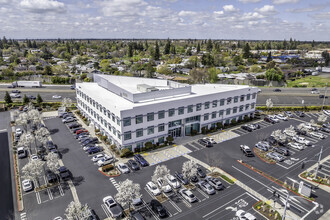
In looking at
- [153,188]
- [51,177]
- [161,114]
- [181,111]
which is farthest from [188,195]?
[51,177]

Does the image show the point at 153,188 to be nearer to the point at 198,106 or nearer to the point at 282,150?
the point at 198,106

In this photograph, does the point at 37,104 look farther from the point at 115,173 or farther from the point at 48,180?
the point at 115,173

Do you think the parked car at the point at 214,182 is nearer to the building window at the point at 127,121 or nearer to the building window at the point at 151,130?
the building window at the point at 151,130

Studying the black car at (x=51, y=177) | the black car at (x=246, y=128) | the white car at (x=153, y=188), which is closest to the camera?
the white car at (x=153, y=188)

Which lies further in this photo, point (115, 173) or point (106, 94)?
point (106, 94)

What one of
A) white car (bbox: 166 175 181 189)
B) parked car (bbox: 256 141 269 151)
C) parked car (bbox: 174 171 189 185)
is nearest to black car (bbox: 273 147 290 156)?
parked car (bbox: 256 141 269 151)

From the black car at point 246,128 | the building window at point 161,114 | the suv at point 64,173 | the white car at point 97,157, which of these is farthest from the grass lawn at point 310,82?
the suv at point 64,173

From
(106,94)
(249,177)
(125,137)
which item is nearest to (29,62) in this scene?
(106,94)
